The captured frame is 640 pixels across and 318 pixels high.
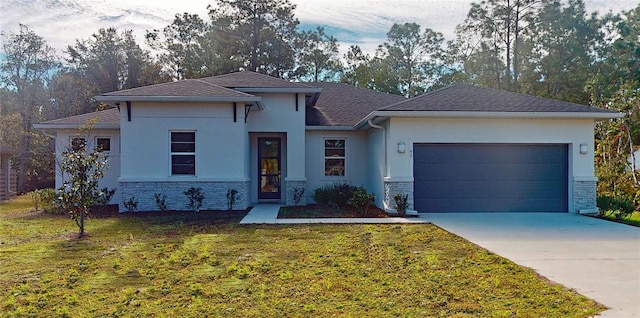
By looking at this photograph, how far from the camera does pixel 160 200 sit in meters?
13.3

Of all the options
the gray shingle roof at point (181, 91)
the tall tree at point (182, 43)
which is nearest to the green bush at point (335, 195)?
the gray shingle roof at point (181, 91)

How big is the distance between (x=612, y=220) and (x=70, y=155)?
12.5 m

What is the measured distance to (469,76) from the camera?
3353cm

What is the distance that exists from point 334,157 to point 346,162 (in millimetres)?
443

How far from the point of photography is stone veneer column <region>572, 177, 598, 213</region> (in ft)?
41.3

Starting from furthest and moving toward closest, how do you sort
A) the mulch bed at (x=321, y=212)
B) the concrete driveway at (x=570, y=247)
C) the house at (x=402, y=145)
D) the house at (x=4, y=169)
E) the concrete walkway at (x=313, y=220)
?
1. the house at (x=4, y=169)
2. the house at (x=402, y=145)
3. the mulch bed at (x=321, y=212)
4. the concrete walkway at (x=313, y=220)
5. the concrete driveway at (x=570, y=247)

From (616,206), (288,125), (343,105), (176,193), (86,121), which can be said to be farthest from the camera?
(343,105)

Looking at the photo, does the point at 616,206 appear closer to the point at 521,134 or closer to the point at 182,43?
the point at 521,134

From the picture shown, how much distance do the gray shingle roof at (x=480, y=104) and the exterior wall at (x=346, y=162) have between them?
3.46 metres

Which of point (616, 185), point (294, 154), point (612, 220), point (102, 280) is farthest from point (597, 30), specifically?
point (102, 280)

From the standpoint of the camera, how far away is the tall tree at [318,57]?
34000 millimetres

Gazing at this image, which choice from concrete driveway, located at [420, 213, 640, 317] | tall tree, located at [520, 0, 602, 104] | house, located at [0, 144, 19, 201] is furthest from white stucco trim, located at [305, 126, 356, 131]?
tall tree, located at [520, 0, 602, 104]

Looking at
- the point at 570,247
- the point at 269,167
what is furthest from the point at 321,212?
the point at 570,247

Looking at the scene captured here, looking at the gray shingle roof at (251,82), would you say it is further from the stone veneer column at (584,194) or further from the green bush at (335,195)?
the stone veneer column at (584,194)
